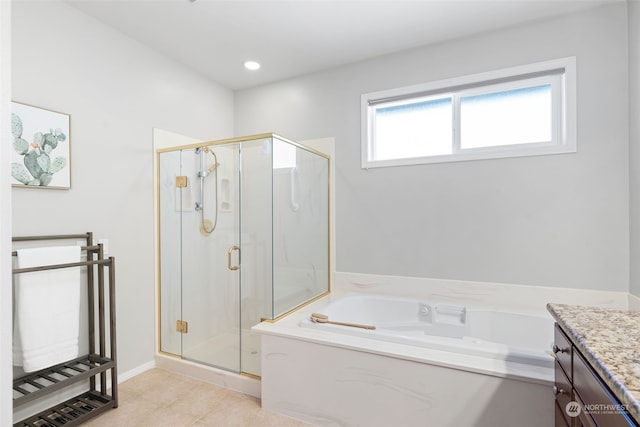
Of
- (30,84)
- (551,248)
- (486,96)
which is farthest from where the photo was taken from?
(486,96)

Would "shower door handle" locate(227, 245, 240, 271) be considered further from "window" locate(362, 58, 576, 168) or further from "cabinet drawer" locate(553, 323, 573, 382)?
"cabinet drawer" locate(553, 323, 573, 382)

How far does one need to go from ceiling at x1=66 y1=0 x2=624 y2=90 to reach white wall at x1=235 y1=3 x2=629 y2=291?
0.16 metres

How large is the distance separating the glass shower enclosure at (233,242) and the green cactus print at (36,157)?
754 mm

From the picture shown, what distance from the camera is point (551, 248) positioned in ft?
7.52

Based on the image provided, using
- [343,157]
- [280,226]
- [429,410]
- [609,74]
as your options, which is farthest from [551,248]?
[280,226]

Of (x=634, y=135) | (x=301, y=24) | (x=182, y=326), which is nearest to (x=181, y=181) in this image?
(x=182, y=326)

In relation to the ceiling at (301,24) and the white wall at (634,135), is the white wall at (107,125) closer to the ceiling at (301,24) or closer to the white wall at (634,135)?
the ceiling at (301,24)

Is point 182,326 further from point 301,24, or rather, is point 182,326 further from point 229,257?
point 301,24

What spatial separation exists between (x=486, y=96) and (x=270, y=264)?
2.12 m

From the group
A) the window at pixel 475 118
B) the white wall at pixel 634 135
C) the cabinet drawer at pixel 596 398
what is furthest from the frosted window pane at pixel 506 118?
the cabinet drawer at pixel 596 398

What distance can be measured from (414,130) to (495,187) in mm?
810

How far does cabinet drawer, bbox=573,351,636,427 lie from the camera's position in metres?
0.71

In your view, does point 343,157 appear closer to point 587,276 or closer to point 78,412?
point 587,276

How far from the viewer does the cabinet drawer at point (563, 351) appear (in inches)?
41.5
